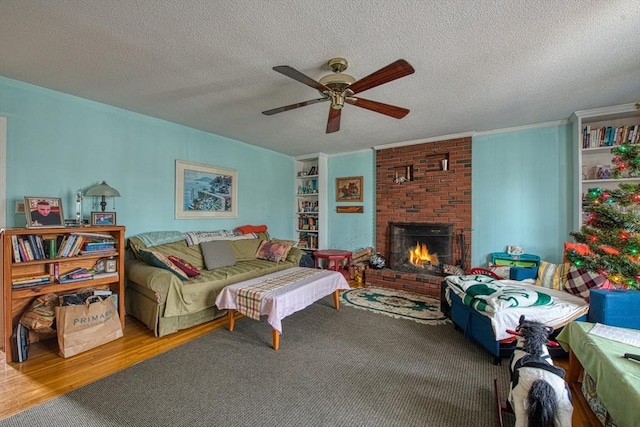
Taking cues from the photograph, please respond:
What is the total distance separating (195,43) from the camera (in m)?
1.93

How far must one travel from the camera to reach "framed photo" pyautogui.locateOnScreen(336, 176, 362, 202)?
5.20m

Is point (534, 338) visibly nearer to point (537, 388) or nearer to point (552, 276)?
point (537, 388)

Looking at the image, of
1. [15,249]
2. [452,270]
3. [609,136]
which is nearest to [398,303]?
[452,270]

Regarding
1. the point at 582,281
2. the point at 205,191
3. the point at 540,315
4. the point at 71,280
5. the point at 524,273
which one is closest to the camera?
the point at 540,315

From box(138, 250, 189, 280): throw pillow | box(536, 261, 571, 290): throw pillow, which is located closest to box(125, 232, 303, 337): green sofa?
box(138, 250, 189, 280): throw pillow

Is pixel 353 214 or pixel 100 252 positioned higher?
pixel 353 214

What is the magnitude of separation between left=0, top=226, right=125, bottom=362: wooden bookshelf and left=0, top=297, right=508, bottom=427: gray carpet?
103 cm

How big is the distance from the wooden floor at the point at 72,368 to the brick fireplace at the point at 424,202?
2099mm

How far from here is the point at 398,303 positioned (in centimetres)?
362

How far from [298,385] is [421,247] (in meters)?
3.25

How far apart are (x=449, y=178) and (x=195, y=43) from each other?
3.82m

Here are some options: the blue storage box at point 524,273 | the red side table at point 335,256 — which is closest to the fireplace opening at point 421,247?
the red side table at point 335,256

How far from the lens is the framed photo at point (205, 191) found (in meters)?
3.81

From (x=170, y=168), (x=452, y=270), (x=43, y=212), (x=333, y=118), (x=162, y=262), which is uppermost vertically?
(x=333, y=118)
